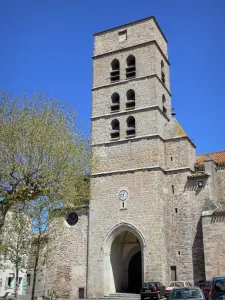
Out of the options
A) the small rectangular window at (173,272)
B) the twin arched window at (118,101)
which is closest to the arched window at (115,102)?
the twin arched window at (118,101)

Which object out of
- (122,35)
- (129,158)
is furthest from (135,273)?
(122,35)

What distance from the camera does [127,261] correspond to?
2728 centimetres

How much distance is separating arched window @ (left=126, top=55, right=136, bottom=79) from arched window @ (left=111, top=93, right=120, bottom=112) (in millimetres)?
1730

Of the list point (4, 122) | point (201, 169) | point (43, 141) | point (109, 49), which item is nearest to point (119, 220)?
point (201, 169)

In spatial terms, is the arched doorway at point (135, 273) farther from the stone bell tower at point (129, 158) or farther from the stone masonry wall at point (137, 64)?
the stone masonry wall at point (137, 64)

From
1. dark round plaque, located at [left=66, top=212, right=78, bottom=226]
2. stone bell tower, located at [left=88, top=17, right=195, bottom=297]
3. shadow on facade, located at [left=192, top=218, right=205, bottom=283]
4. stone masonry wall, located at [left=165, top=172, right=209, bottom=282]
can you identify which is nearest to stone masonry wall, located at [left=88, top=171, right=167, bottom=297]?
stone bell tower, located at [left=88, top=17, right=195, bottom=297]

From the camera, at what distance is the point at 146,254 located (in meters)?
23.6

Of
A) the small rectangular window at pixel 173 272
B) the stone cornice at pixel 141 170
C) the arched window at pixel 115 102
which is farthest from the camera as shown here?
the arched window at pixel 115 102

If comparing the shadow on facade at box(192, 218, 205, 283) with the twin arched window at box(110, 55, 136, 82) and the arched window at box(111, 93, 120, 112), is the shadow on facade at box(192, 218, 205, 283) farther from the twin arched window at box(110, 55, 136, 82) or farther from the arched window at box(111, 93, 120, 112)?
the twin arched window at box(110, 55, 136, 82)

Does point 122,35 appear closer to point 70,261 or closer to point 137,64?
point 137,64

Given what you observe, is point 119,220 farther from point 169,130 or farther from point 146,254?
point 169,130

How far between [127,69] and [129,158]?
765 centimetres

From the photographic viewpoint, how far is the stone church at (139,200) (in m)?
23.6

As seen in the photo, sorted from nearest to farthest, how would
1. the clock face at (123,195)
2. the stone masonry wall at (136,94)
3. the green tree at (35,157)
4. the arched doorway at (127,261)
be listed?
the green tree at (35,157)
the clock face at (123,195)
the arched doorway at (127,261)
the stone masonry wall at (136,94)
